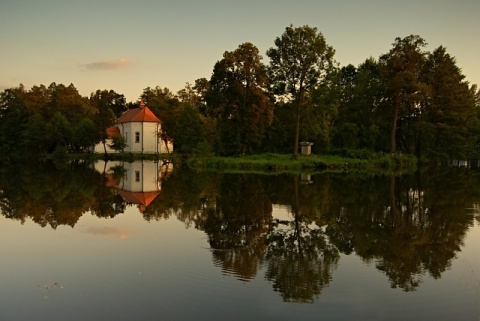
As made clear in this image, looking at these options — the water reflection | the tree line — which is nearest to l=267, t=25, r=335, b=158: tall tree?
the tree line

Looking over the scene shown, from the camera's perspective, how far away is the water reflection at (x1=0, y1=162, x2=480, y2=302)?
26.6 ft

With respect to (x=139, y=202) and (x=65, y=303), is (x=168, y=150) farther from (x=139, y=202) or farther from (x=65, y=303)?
(x=65, y=303)

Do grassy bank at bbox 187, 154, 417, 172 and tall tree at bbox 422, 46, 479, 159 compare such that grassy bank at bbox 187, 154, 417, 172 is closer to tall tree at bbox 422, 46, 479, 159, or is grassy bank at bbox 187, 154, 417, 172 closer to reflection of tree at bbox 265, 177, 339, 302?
tall tree at bbox 422, 46, 479, 159

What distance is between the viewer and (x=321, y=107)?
4069 cm

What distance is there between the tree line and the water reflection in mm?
19070

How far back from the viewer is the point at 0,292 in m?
6.65

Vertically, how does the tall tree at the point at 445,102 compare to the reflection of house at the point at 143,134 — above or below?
above

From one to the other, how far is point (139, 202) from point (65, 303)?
11149 mm

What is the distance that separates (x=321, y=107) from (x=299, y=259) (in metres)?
33.4

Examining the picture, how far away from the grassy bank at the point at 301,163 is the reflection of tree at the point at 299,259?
23645mm

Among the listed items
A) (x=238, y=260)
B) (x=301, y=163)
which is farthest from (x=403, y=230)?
(x=301, y=163)

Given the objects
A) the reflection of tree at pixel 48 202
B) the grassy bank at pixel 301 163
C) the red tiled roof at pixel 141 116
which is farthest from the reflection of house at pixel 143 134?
the reflection of tree at pixel 48 202

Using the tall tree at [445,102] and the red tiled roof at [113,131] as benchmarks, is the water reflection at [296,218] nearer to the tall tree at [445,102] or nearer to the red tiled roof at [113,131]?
the tall tree at [445,102]

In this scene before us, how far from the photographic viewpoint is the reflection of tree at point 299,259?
6882 mm
